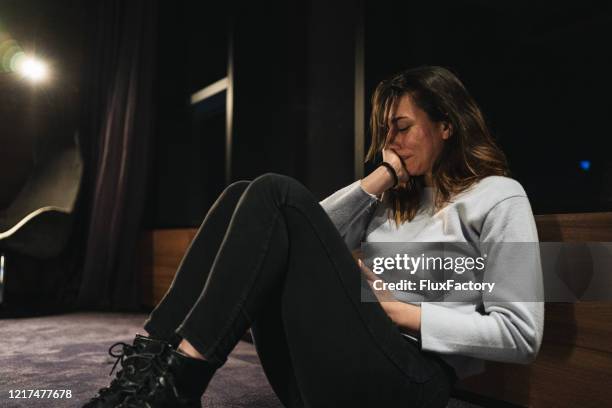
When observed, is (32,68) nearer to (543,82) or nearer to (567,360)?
(543,82)

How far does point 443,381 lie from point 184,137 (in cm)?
291

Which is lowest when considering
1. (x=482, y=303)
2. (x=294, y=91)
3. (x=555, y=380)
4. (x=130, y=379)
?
(x=555, y=380)

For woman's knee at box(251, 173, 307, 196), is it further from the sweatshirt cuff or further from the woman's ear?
the woman's ear

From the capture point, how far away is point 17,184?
3.56 meters

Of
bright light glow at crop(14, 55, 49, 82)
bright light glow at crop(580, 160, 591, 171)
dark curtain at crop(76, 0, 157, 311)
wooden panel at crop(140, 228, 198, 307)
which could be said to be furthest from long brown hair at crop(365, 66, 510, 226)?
bright light glow at crop(14, 55, 49, 82)

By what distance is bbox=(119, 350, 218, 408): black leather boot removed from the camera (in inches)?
30.6

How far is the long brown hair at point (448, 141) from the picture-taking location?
1051 mm

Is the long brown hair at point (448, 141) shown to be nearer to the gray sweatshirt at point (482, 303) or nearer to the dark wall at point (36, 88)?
the gray sweatshirt at point (482, 303)

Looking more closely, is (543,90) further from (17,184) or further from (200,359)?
(17,184)

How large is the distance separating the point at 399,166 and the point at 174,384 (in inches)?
26.4

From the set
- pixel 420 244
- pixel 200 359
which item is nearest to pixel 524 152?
pixel 420 244

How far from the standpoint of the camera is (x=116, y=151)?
10.9 feet

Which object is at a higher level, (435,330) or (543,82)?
(543,82)

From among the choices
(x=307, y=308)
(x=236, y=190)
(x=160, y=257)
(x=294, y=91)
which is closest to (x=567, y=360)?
(x=307, y=308)
